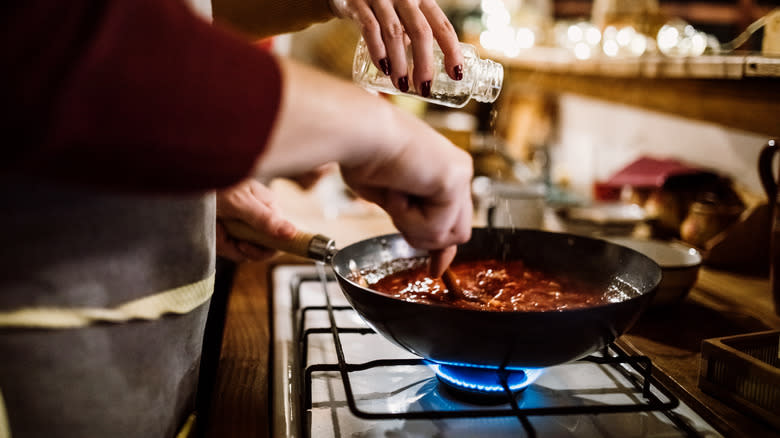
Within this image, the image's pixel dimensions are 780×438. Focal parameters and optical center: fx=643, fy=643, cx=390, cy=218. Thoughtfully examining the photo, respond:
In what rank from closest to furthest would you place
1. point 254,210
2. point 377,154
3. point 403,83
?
point 377,154 → point 403,83 → point 254,210

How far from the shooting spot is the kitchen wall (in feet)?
5.55

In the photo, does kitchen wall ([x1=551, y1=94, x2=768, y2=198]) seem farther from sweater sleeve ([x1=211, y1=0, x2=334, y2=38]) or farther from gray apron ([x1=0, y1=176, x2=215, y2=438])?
gray apron ([x1=0, y1=176, x2=215, y2=438])

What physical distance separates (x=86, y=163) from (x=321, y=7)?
2.52 ft

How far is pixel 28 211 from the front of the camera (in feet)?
1.85

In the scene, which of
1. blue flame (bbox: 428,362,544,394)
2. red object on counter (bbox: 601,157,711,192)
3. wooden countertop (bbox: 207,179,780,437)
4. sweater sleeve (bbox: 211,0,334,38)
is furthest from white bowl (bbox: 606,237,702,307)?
sweater sleeve (bbox: 211,0,334,38)

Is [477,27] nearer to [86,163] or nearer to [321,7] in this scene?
[321,7]

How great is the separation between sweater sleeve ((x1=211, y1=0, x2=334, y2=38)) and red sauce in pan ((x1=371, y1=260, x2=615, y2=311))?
0.49 metres

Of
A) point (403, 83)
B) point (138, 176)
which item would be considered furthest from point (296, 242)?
point (138, 176)

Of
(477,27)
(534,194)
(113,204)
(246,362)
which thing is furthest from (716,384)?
(477,27)

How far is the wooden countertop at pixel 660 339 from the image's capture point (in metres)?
0.81

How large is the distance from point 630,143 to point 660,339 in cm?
143

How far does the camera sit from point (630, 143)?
235 cm

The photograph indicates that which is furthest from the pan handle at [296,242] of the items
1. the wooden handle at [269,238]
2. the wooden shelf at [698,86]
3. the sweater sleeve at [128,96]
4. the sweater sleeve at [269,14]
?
the wooden shelf at [698,86]

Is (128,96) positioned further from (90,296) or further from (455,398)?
(455,398)
